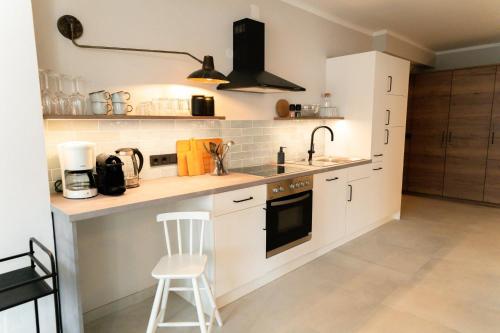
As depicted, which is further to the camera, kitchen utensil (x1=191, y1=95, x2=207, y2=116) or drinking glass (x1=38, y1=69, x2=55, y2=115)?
kitchen utensil (x1=191, y1=95, x2=207, y2=116)

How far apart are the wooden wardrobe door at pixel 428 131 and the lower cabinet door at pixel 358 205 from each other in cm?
241

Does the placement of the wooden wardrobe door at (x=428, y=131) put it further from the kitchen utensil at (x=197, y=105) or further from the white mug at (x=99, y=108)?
the white mug at (x=99, y=108)

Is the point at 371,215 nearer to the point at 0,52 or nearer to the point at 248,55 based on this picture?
the point at 248,55

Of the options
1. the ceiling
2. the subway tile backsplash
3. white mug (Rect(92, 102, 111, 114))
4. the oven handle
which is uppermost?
the ceiling

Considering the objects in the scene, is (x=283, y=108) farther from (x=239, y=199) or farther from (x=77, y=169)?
(x=77, y=169)

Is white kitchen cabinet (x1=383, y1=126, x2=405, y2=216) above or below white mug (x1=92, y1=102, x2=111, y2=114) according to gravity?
below

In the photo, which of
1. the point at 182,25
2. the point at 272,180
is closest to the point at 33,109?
the point at 182,25

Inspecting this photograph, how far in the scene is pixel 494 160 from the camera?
4.91 m

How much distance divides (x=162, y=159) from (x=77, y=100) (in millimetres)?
744

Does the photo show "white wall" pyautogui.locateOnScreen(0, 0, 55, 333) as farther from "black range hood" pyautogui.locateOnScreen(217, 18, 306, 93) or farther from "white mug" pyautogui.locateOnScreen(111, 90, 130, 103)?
"black range hood" pyautogui.locateOnScreen(217, 18, 306, 93)

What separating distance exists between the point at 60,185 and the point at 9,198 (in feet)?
1.27

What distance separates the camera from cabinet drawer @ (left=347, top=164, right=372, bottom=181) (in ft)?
11.4

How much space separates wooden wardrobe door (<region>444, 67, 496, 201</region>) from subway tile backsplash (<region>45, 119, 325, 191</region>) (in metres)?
2.71

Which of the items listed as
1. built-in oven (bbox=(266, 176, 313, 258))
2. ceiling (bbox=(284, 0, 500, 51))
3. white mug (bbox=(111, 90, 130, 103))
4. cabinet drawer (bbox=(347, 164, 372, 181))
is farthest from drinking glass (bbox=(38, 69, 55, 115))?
cabinet drawer (bbox=(347, 164, 372, 181))
